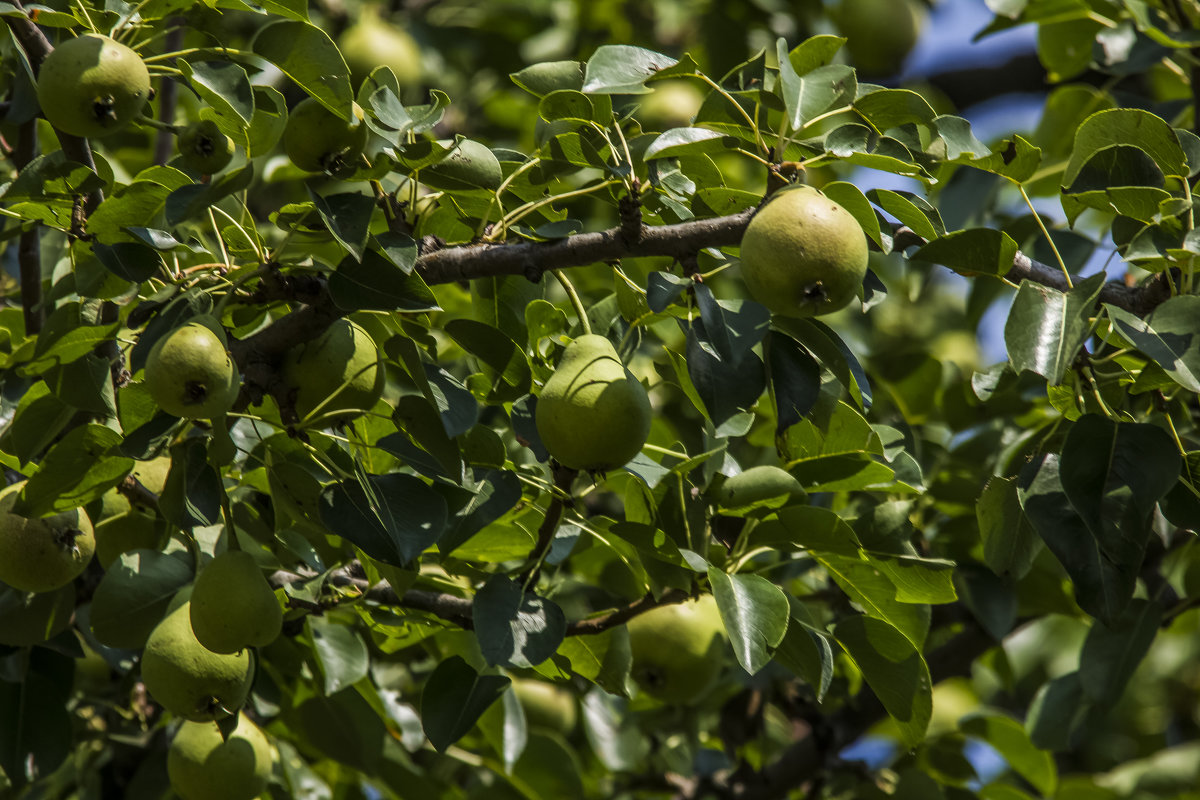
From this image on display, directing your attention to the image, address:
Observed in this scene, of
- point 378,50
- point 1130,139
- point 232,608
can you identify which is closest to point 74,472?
point 232,608

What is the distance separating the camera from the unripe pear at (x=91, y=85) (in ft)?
4.30

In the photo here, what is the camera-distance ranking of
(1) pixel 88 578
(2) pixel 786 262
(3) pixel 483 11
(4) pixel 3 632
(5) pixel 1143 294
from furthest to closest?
1. (3) pixel 483 11
2. (1) pixel 88 578
3. (4) pixel 3 632
4. (5) pixel 1143 294
5. (2) pixel 786 262

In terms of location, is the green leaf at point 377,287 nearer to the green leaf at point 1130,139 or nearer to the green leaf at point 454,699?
the green leaf at point 454,699

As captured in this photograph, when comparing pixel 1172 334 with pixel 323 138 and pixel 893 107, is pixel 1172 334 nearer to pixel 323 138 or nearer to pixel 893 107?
pixel 893 107

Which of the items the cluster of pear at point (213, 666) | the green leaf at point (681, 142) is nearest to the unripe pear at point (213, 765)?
the cluster of pear at point (213, 666)

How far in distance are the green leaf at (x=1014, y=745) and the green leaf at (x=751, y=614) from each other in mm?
1069

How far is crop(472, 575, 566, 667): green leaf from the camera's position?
1316 millimetres

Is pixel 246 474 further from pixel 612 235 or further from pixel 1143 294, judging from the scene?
pixel 1143 294

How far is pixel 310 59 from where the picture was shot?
1.31m

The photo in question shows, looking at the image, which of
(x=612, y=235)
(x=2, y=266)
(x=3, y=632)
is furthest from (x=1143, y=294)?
(x=2, y=266)

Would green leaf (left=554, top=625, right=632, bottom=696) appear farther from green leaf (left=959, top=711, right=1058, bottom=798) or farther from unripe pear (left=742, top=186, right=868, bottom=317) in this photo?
green leaf (left=959, top=711, right=1058, bottom=798)

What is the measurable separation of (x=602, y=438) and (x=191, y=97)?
6.01 feet

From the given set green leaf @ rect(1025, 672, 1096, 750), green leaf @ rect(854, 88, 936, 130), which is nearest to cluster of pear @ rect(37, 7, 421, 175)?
green leaf @ rect(854, 88, 936, 130)

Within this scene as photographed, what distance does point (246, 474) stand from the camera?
5.17 ft
